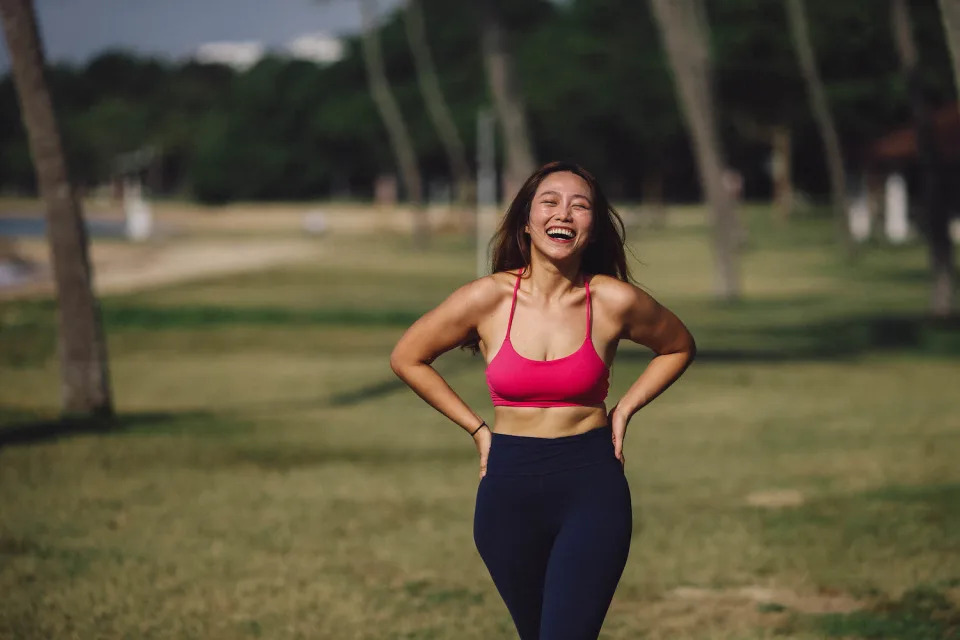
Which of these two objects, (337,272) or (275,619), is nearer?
(275,619)

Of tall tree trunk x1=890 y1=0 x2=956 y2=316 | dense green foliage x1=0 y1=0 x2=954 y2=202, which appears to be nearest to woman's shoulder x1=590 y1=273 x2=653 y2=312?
tall tree trunk x1=890 y1=0 x2=956 y2=316

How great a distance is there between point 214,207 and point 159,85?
68546 millimetres

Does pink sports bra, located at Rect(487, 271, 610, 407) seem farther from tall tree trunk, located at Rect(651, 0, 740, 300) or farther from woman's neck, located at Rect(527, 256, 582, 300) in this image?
tall tree trunk, located at Rect(651, 0, 740, 300)

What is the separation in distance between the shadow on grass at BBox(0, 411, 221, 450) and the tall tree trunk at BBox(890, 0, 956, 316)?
44.6ft

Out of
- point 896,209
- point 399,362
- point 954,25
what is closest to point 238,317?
point 954,25

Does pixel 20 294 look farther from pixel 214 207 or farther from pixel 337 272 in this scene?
pixel 214 207

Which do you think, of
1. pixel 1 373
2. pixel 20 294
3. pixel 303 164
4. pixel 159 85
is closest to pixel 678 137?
pixel 303 164

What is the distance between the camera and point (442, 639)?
7.22 meters

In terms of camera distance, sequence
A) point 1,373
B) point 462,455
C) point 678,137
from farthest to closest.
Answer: point 678,137 < point 1,373 < point 462,455

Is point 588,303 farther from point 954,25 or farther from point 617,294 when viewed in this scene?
point 954,25

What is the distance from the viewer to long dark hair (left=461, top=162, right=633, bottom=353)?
4859 mm

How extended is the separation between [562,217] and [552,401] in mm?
541

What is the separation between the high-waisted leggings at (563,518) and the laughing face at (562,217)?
1.81 ft

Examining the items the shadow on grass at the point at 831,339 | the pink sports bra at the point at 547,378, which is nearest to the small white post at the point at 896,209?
the shadow on grass at the point at 831,339
